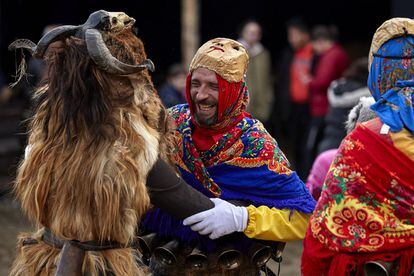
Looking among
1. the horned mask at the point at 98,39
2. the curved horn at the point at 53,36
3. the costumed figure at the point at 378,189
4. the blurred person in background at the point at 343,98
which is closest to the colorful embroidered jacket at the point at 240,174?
the costumed figure at the point at 378,189

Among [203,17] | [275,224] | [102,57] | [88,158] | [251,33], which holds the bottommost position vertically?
[203,17]

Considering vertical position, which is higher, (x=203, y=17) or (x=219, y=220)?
(x=219, y=220)

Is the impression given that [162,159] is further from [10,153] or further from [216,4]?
[216,4]

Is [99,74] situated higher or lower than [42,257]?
higher

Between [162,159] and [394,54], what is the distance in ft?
3.23

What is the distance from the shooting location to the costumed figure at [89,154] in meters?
3.32

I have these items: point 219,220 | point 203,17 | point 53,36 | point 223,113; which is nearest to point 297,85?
point 203,17

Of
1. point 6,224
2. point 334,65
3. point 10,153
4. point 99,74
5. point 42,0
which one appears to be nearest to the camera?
point 99,74

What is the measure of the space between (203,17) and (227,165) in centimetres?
939

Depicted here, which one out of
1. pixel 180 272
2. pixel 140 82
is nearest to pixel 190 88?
pixel 140 82

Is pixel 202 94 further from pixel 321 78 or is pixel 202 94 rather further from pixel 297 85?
pixel 297 85

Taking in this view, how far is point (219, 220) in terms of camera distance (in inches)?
145

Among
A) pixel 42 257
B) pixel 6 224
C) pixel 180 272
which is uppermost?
pixel 42 257

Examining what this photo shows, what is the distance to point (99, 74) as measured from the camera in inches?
132
